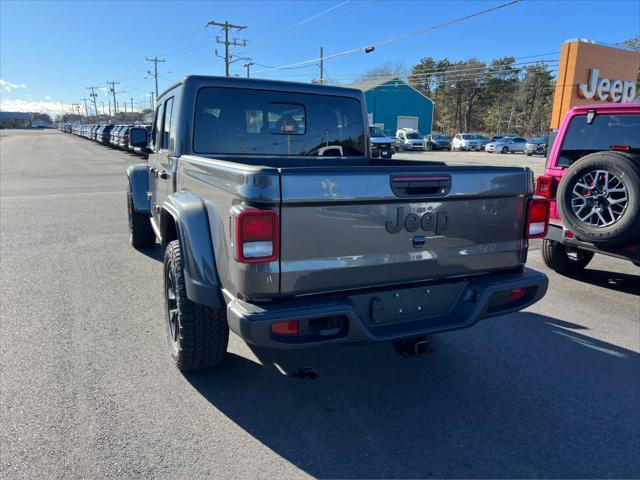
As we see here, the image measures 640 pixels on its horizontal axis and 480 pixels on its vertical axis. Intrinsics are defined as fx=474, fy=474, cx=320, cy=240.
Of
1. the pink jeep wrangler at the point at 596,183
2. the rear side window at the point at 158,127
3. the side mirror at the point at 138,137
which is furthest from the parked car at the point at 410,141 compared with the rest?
the rear side window at the point at 158,127

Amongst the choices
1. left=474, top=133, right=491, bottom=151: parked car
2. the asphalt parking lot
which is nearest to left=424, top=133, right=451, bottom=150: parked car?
left=474, top=133, right=491, bottom=151: parked car

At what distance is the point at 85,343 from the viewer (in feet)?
12.5

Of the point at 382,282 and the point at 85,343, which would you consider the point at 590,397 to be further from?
the point at 85,343

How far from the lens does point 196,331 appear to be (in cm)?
311

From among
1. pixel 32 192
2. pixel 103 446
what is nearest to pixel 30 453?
pixel 103 446

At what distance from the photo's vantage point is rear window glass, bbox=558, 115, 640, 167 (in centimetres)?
507

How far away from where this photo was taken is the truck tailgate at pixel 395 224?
239cm

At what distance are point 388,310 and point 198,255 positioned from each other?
1.17 meters

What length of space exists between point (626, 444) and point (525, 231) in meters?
1.34

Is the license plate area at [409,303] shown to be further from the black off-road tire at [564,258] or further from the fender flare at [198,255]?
the black off-road tire at [564,258]

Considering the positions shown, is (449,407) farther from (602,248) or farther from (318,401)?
(602,248)

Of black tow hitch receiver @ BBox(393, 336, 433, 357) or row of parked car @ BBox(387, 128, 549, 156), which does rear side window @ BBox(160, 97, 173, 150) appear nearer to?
black tow hitch receiver @ BBox(393, 336, 433, 357)

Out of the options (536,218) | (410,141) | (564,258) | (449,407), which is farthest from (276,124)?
(410,141)

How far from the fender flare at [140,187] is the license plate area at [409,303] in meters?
4.02
